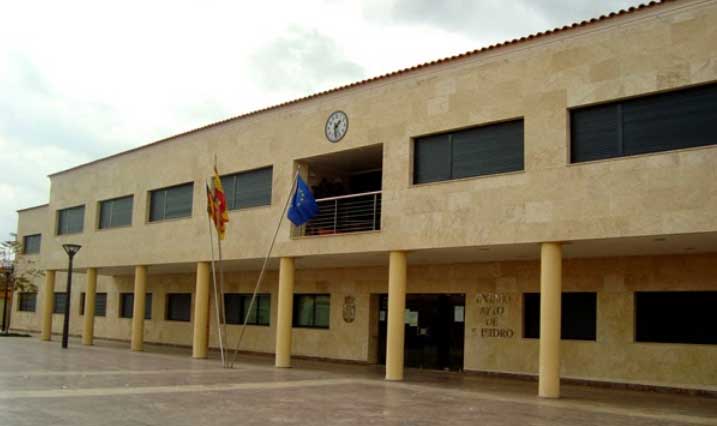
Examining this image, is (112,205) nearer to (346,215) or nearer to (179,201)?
(179,201)

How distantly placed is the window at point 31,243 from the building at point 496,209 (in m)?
17.4

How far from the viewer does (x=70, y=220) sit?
3431cm

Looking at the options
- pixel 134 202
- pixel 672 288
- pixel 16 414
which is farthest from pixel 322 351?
pixel 16 414

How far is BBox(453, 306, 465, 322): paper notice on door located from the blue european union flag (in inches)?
212

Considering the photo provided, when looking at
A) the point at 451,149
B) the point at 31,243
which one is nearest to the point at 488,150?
the point at 451,149

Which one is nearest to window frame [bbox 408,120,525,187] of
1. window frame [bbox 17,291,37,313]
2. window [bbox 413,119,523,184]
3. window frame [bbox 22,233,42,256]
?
window [bbox 413,119,523,184]

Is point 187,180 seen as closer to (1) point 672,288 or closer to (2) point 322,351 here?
(2) point 322,351

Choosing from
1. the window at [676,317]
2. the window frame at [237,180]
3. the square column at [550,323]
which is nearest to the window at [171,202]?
the window frame at [237,180]

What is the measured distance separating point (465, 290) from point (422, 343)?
98.4 inches

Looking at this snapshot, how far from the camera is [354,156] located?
71.4 feet

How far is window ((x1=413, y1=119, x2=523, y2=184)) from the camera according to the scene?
56.3 ft

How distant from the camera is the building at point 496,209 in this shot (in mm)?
14805

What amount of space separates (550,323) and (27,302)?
36.6m

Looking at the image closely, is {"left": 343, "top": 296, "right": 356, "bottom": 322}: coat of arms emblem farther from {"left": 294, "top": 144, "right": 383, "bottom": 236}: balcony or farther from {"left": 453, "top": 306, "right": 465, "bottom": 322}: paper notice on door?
{"left": 453, "top": 306, "right": 465, "bottom": 322}: paper notice on door
